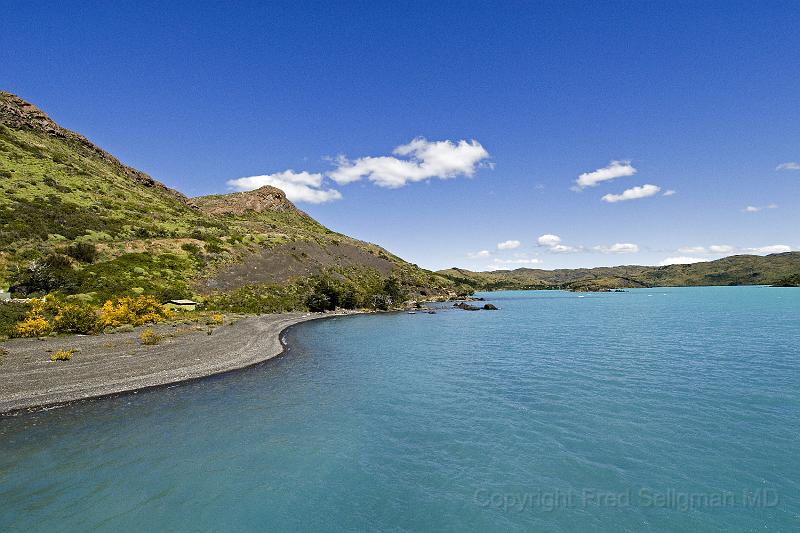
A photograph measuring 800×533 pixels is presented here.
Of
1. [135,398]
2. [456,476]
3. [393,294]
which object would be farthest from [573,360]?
[393,294]

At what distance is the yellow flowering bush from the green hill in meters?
8.37

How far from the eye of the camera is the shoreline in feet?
71.5

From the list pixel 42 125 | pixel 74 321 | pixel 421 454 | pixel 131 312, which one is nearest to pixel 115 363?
pixel 74 321

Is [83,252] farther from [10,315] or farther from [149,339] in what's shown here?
[149,339]

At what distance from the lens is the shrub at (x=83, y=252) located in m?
59.5

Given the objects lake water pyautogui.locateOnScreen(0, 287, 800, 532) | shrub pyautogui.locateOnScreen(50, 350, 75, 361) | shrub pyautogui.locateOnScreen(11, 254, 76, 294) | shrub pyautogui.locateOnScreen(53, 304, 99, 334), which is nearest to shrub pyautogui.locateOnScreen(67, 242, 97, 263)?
shrub pyautogui.locateOnScreen(11, 254, 76, 294)

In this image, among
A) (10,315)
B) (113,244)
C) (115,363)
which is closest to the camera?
(115,363)

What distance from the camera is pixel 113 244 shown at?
6906 cm

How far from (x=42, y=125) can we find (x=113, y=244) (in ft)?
338

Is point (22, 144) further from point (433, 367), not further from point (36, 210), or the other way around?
point (433, 367)

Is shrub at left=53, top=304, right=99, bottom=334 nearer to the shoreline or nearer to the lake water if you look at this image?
the shoreline

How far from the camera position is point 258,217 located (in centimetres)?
17975

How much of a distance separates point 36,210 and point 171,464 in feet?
284

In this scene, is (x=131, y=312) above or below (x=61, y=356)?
above
